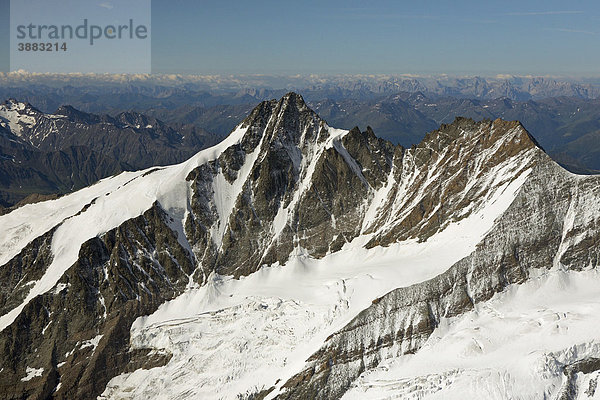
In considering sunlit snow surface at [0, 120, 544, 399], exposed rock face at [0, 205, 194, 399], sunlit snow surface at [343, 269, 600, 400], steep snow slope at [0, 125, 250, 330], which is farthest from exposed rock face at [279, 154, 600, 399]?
steep snow slope at [0, 125, 250, 330]

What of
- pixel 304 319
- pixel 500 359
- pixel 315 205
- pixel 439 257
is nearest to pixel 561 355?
pixel 500 359

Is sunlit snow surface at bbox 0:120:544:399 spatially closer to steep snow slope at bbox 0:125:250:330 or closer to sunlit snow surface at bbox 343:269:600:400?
steep snow slope at bbox 0:125:250:330

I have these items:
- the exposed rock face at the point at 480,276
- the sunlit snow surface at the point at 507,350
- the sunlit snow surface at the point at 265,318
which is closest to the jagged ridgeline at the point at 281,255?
the exposed rock face at the point at 480,276

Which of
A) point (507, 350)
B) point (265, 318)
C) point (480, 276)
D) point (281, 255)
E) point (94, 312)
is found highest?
point (281, 255)

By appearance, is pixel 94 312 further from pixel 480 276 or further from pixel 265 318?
pixel 480 276

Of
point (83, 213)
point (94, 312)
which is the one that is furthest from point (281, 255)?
point (83, 213)

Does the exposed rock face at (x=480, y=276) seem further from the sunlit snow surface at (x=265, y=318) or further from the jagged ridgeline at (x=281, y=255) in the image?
the sunlit snow surface at (x=265, y=318)

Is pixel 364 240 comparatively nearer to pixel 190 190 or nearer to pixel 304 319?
pixel 304 319

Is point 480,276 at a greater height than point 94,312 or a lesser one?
greater
